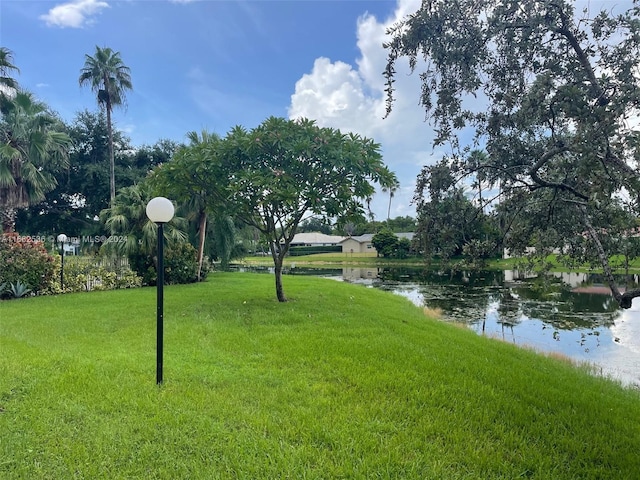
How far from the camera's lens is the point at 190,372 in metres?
4.84

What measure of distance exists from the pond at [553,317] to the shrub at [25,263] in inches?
472

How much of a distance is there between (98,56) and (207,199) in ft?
54.9

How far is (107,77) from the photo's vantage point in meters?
21.5

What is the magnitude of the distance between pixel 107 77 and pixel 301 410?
2419cm

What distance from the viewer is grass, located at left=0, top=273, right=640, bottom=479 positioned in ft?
9.66

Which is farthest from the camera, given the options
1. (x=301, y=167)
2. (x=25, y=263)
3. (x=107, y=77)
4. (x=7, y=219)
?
(x=107, y=77)

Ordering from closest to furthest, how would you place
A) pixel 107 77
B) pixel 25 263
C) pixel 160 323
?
pixel 160 323
pixel 25 263
pixel 107 77

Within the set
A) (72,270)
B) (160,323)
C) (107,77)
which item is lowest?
(160,323)

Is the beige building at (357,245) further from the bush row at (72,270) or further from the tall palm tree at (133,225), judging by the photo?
the tall palm tree at (133,225)

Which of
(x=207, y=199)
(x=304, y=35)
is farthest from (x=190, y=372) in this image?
(x=304, y=35)

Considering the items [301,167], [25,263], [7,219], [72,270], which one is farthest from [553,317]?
[7,219]

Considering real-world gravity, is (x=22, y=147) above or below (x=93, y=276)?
above

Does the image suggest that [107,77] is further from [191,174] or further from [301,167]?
[301,167]

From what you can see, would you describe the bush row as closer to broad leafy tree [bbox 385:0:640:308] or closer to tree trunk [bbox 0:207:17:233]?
tree trunk [bbox 0:207:17:233]
